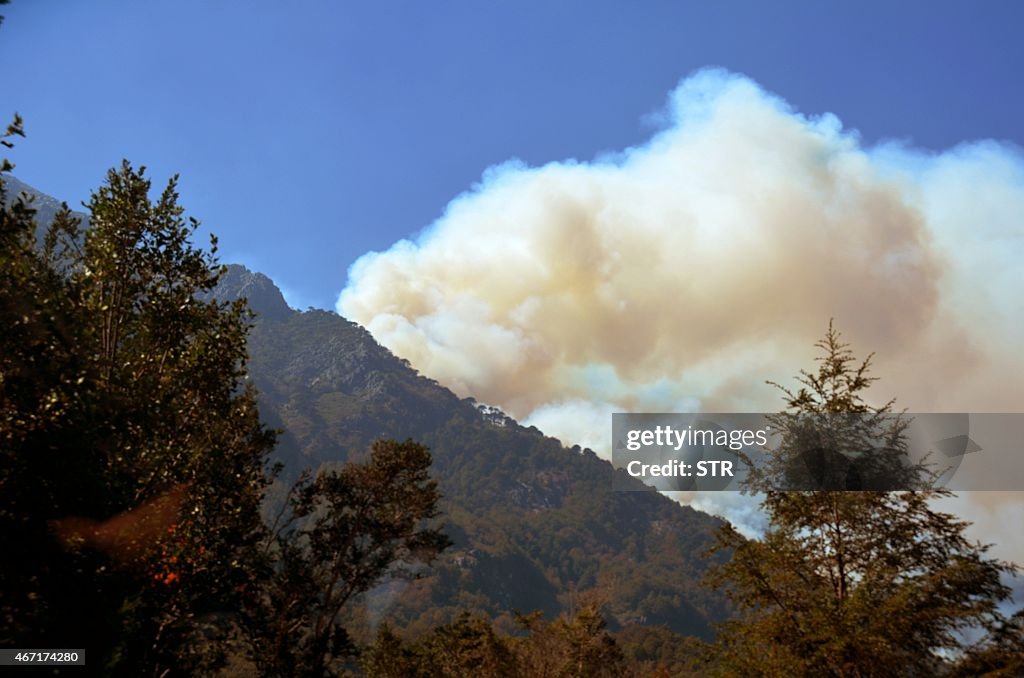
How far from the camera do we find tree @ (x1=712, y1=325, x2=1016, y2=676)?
1516 centimetres

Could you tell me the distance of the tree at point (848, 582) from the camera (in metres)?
15.2

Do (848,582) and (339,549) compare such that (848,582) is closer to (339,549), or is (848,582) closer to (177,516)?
(177,516)

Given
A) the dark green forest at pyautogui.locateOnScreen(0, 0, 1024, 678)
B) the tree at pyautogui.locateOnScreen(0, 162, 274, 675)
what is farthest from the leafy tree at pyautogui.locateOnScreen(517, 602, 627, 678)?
the tree at pyautogui.locateOnScreen(0, 162, 274, 675)

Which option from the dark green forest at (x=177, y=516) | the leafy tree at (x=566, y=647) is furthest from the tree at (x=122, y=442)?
the leafy tree at (x=566, y=647)

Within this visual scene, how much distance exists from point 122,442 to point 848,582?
18.0 m

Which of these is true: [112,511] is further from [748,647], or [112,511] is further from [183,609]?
[748,647]

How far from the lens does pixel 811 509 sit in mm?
18547

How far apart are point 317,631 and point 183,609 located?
11.2 meters

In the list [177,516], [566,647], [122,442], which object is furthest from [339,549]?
[566,647]

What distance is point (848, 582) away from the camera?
17562mm

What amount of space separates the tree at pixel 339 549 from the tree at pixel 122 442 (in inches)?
156

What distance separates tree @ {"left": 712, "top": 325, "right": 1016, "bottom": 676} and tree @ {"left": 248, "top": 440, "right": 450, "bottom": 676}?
51.6 ft

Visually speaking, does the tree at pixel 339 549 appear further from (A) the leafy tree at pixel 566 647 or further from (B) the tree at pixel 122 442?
(A) the leafy tree at pixel 566 647

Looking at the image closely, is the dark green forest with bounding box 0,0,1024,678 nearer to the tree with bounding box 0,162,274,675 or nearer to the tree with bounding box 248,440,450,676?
the tree with bounding box 0,162,274,675
